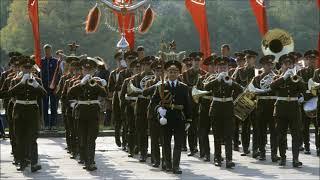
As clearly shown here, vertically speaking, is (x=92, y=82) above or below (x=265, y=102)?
above

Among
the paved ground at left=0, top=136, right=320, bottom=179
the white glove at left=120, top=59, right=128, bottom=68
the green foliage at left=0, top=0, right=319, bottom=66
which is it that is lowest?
the paved ground at left=0, top=136, right=320, bottom=179

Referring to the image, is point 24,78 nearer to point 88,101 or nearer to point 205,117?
point 88,101

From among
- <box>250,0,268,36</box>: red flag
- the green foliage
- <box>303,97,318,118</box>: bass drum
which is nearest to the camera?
<box>303,97,318,118</box>: bass drum

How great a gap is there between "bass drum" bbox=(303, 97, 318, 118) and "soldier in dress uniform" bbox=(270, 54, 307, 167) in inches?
57.7

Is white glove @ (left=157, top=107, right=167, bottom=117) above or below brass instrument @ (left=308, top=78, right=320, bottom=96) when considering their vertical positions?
below

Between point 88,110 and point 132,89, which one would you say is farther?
point 132,89

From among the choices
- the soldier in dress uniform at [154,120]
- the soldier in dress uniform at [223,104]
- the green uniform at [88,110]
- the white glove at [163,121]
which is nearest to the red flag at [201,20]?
the soldier in dress uniform at [154,120]

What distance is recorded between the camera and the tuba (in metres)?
16.4

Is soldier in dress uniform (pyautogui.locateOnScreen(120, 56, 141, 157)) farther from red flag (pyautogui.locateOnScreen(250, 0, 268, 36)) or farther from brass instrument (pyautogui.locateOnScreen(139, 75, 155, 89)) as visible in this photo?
red flag (pyautogui.locateOnScreen(250, 0, 268, 36))

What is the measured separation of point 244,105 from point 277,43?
1.78 metres

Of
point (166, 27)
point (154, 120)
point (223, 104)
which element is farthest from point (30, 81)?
point (166, 27)

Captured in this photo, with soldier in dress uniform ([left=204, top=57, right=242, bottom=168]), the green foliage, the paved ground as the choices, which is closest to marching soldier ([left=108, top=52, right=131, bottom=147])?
the paved ground

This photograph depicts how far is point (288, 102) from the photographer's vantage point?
1443 centimetres

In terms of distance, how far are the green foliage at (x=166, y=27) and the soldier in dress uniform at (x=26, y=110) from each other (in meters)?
41.7
